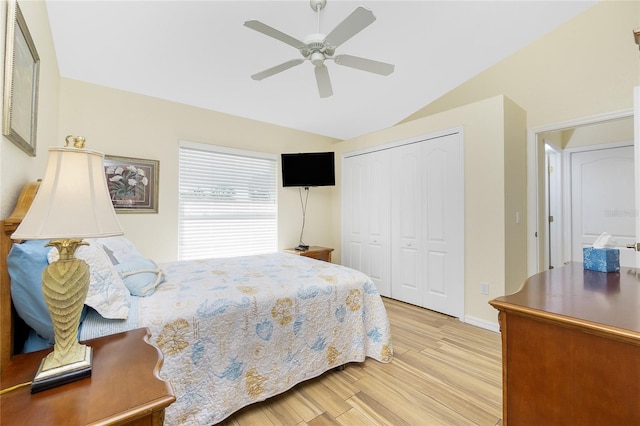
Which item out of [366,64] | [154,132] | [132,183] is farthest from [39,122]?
[366,64]

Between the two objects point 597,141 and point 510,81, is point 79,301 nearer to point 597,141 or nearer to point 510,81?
point 510,81

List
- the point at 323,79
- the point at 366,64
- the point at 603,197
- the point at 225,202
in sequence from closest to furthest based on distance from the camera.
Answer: the point at 366,64 → the point at 323,79 → the point at 225,202 → the point at 603,197

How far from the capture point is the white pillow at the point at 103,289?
121 cm

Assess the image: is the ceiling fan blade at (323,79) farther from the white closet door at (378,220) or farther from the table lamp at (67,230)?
the table lamp at (67,230)

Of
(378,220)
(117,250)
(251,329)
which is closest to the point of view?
(251,329)

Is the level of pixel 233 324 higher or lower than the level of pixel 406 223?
lower

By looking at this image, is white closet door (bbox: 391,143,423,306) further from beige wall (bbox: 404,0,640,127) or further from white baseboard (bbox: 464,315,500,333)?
beige wall (bbox: 404,0,640,127)

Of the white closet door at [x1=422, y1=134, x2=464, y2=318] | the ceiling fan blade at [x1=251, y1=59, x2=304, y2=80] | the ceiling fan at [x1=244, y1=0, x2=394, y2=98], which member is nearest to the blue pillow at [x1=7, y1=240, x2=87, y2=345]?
the ceiling fan at [x1=244, y1=0, x2=394, y2=98]

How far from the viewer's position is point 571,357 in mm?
846

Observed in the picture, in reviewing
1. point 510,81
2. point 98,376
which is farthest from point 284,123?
point 98,376

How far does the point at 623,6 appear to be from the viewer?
2.72 meters

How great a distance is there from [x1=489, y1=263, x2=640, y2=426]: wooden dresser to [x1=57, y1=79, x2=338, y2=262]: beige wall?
330 cm

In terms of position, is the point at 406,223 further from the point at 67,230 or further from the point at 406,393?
the point at 67,230

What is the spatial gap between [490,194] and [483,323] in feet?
4.36
